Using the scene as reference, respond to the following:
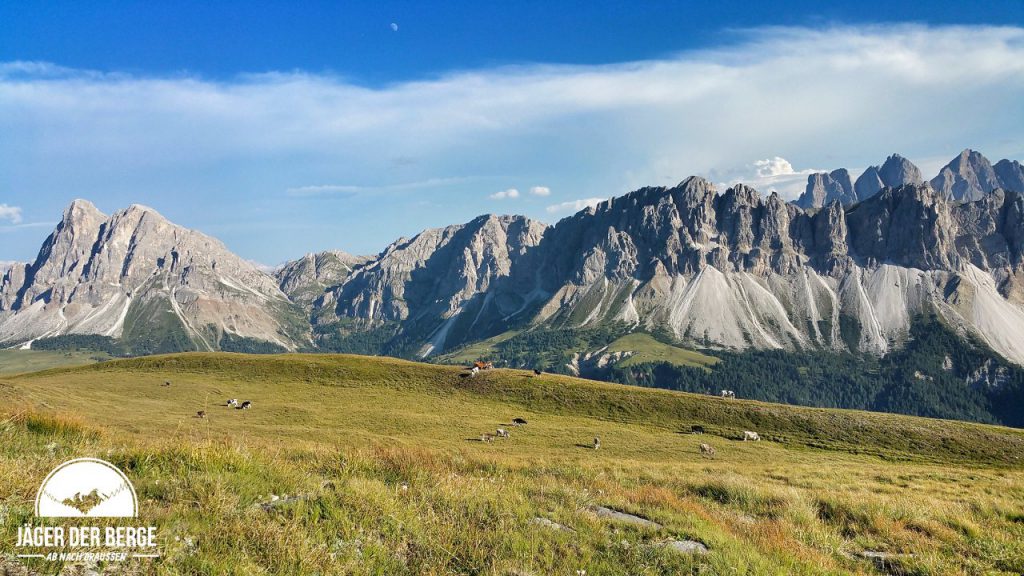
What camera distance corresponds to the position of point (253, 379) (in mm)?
75875

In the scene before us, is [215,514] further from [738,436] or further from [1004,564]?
[738,436]

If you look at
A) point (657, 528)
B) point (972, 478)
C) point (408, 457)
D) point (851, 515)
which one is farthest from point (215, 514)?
point (972, 478)

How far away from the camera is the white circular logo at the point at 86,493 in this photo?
306 inches

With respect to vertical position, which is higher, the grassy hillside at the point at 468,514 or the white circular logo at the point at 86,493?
the white circular logo at the point at 86,493

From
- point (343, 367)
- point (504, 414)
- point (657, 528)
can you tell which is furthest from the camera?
point (343, 367)

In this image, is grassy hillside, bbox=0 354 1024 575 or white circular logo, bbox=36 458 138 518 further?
grassy hillside, bbox=0 354 1024 575

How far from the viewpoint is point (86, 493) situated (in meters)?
8.19

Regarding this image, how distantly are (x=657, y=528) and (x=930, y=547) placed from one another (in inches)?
289

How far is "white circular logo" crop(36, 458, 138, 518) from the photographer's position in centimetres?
776

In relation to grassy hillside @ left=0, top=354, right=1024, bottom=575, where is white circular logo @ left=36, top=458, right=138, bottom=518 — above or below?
above

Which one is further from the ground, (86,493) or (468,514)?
(86,493)

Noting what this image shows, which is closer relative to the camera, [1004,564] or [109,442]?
[1004,564]

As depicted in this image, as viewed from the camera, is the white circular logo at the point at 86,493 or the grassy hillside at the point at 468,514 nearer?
the white circular logo at the point at 86,493

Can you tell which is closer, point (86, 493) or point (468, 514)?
point (86, 493)
